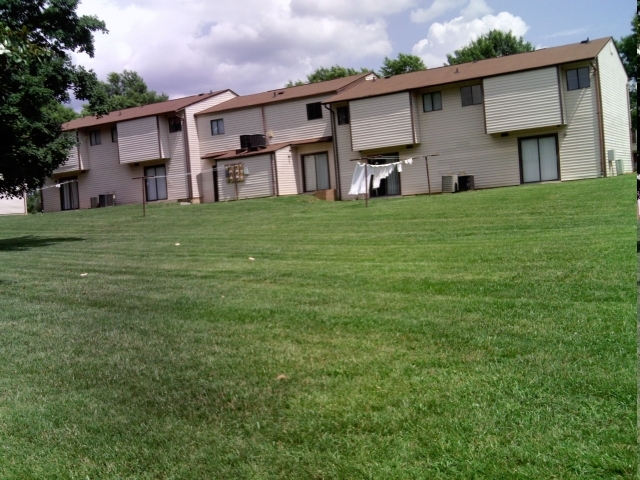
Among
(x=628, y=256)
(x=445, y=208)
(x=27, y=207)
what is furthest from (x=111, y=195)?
(x=628, y=256)

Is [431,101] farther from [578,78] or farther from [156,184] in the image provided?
[156,184]

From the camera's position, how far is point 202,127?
1232 inches

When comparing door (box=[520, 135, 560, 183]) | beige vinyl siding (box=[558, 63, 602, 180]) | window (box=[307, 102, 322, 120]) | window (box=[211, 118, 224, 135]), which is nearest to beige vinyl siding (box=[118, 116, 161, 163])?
window (box=[211, 118, 224, 135])

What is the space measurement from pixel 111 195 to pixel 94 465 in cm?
2363

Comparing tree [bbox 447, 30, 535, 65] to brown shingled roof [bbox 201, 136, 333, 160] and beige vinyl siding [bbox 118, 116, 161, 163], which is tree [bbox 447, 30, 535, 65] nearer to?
brown shingled roof [bbox 201, 136, 333, 160]

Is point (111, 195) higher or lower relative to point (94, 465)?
higher

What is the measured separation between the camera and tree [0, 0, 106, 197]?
7.25 m

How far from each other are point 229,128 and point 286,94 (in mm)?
3181

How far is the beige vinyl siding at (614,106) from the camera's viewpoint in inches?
886

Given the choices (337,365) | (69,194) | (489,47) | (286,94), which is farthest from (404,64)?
(337,365)

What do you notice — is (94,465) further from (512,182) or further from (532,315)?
(512,182)

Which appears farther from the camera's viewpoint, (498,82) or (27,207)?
(498,82)

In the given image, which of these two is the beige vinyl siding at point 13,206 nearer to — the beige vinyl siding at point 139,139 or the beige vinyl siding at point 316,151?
the beige vinyl siding at point 139,139

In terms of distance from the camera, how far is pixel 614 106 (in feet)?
76.7
